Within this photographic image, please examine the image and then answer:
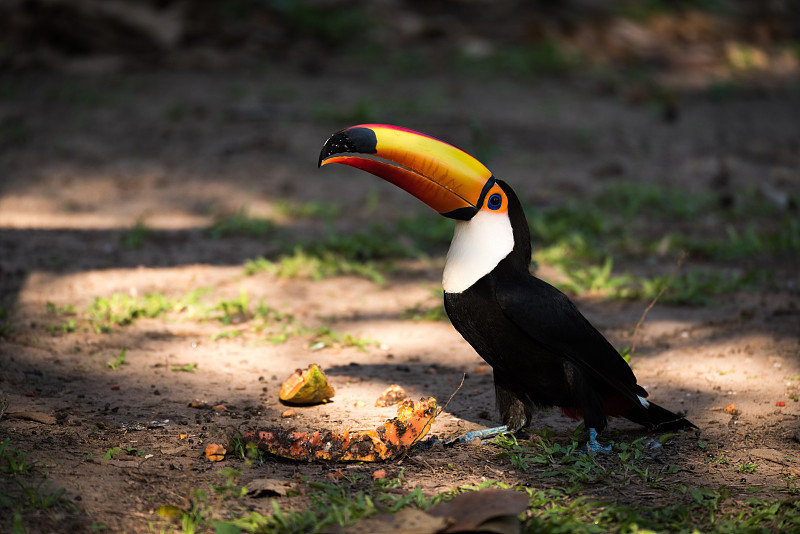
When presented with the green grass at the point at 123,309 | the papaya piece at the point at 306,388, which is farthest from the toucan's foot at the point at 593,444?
the green grass at the point at 123,309

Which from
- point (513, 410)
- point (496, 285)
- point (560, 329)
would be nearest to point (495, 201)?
point (496, 285)

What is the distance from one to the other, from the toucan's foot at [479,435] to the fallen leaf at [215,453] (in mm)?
947

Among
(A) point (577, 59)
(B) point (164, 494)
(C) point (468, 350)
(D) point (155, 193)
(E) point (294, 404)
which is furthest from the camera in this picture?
(A) point (577, 59)

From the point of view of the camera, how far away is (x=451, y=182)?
11.2 ft

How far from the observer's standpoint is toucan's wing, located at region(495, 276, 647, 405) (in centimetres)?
341

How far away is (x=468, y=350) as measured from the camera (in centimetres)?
486

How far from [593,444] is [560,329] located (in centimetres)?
52

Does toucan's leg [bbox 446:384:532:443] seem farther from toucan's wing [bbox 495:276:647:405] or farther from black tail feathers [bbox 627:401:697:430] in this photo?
black tail feathers [bbox 627:401:697:430]

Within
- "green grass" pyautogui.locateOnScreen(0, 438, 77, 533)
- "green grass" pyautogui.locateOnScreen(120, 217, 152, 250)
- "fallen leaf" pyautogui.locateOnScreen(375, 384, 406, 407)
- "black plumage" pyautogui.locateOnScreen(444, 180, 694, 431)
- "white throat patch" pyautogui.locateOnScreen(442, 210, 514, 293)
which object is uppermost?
"white throat patch" pyautogui.locateOnScreen(442, 210, 514, 293)

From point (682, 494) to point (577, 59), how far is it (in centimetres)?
948

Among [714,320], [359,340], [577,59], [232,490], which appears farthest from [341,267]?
[577,59]

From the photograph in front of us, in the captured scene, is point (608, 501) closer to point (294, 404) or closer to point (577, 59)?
point (294, 404)

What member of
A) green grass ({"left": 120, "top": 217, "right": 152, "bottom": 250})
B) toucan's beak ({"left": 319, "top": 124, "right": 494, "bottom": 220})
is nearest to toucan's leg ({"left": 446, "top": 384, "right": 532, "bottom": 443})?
toucan's beak ({"left": 319, "top": 124, "right": 494, "bottom": 220})

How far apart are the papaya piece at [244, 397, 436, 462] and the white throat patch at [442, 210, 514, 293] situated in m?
0.61
